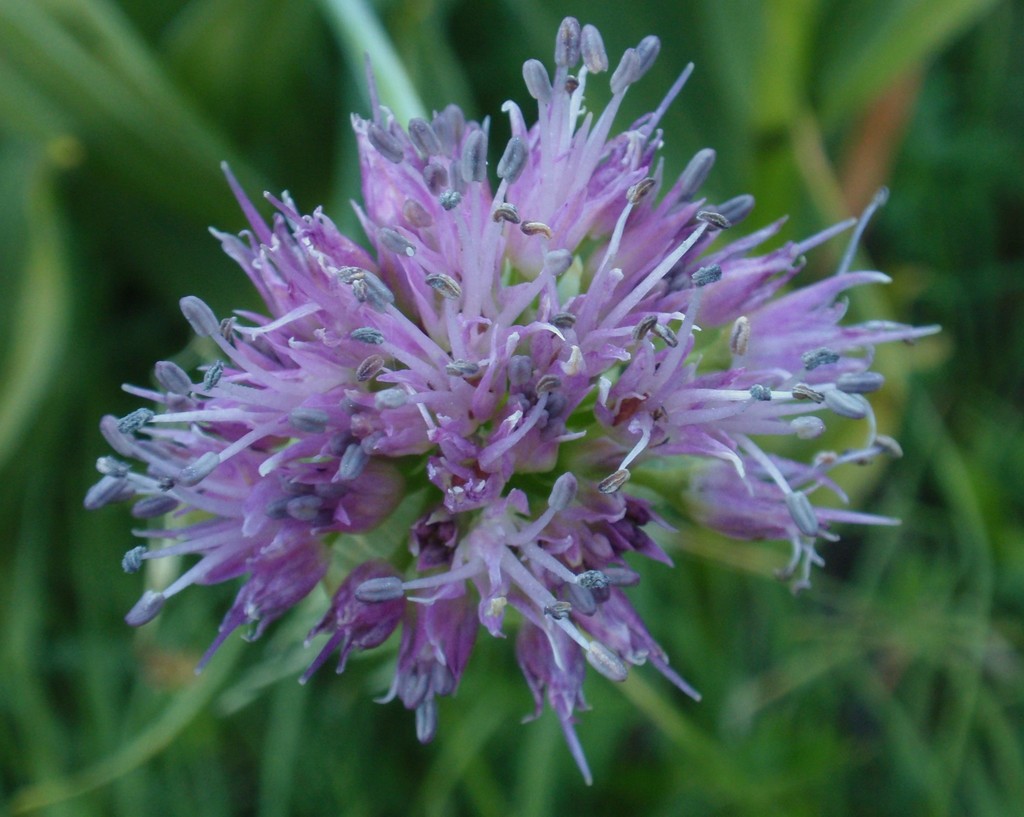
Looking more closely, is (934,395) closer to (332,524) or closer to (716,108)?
(716,108)

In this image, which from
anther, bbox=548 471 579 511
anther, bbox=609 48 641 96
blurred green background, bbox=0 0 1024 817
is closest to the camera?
anther, bbox=548 471 579 511

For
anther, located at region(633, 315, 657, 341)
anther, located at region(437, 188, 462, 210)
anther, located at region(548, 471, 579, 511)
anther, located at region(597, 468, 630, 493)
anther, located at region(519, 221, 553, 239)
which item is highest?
anther, located at region(437, 188, 462, 210)

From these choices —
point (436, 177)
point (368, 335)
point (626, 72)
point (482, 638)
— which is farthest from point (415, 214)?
point (482, 638)

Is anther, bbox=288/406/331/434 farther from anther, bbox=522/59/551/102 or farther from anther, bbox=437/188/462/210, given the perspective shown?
anther, bbox=522/59/551/102

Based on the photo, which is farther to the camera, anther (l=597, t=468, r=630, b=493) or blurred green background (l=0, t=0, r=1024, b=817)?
blurred green background (l=0, t=0, r=1024, b=817)

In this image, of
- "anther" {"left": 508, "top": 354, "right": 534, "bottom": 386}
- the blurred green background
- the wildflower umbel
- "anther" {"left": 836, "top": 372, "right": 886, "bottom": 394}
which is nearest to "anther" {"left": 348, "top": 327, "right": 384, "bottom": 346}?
the wildflower umbel

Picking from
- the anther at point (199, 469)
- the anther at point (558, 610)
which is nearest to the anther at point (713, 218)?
the anther at point (558, 610)

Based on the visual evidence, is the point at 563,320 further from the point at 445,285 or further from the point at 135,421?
the point at 135,421
